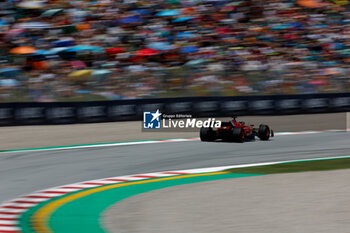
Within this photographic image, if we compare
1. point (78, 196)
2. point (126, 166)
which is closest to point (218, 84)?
point (126, 166)

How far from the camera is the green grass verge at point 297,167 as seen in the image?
33.1 ft

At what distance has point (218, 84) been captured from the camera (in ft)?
61.8

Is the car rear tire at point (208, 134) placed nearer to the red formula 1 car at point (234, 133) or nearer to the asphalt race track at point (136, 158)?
the red formula 1 car at point (234, 133)

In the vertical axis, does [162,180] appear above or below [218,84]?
below

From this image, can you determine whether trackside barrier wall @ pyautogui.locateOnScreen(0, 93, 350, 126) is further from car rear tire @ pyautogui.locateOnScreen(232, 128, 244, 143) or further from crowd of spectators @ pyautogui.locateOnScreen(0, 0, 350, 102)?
car rear tire @ pyautogui.locateOnScreen(232, 128, 244, 143)

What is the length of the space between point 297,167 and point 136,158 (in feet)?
10.7

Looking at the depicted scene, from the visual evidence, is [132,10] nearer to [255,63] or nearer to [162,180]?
[255,63]

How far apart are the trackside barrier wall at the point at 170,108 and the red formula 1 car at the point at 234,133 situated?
4.53 meters

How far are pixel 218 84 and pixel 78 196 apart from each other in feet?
37.3

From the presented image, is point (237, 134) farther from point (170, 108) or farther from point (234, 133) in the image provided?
point (170, 108)

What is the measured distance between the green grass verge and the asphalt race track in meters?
0.71

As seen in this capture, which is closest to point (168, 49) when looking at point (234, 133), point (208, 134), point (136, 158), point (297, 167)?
point (208, 134)

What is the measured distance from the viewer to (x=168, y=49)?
20750 millimetres

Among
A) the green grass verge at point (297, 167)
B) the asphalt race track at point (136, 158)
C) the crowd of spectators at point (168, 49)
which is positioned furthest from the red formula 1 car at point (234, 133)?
the crowd of spectators at point (168, 49)
